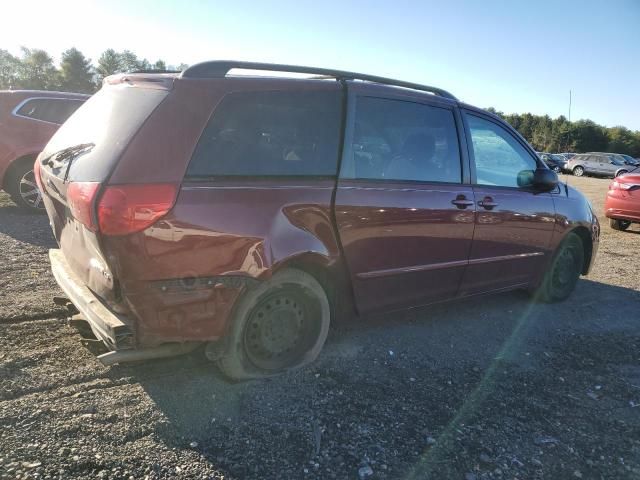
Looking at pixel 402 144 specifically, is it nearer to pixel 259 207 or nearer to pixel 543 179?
pixel 259 207

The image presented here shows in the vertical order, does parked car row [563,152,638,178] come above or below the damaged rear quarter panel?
above

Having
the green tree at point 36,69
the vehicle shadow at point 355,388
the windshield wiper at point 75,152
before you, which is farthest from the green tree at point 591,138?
the green tree at point 36,69

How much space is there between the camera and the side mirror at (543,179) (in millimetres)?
4430

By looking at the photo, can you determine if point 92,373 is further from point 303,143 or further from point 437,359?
point 437,359

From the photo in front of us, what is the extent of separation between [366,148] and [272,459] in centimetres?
204

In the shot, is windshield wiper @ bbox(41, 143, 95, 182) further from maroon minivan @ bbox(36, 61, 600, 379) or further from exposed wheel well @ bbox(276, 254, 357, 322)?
exposed wheel well @ bbox(276, 254, 357, 322)

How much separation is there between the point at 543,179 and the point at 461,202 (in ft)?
3.62

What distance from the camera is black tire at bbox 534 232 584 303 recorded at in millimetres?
5051

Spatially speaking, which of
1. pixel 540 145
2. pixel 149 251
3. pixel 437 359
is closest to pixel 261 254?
pixel 149 251

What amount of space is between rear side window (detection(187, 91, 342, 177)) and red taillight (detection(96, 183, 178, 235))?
27cm

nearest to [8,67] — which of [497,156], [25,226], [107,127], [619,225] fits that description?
[25,226]

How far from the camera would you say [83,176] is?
8.47ft

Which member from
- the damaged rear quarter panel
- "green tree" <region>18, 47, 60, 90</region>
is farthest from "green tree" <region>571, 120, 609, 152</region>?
"green tree" <region>18, 47, 60, 90</region>

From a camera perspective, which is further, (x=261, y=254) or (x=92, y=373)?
(x=92, y=373)
